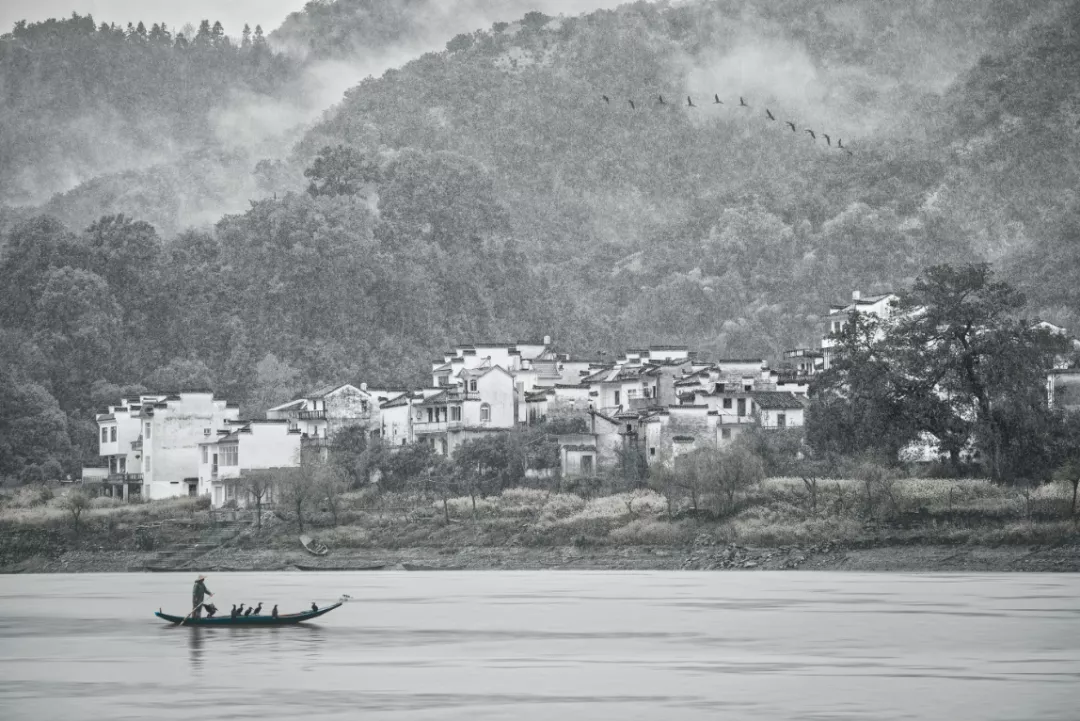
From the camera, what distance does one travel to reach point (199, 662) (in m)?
35.9

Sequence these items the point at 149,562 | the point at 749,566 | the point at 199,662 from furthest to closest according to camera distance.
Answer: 1. the point at 149,562
2. the point at 749,566
3. the point at 199,662

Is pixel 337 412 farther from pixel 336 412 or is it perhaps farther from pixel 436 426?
pixel 436 426

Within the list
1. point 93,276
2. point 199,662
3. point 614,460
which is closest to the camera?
point 199,662

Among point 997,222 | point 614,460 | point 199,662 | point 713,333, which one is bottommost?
point 199,662

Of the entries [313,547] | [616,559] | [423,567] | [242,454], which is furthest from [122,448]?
[616,559]

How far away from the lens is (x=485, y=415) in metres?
85.1

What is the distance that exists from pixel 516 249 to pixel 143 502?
2473 inches

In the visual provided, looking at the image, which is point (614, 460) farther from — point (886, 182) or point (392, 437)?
point (886, 182)

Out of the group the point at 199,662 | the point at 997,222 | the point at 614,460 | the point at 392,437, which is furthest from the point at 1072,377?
the point at 997,222

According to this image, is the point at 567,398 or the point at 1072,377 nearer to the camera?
the point at 1072,377

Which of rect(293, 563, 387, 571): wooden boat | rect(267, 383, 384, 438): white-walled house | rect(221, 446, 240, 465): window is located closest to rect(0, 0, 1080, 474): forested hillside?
rect(267, 383, 384, 438): white-walled house

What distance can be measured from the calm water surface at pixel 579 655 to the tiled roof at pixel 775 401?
24.2 m

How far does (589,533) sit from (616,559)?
7.75ft

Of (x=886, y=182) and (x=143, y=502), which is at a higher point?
(x=886, y=182)
